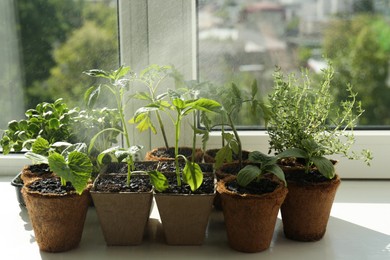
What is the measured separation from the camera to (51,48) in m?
1.81

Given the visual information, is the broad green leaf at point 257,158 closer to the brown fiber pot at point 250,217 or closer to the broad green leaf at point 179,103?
the brown fiber pot at point 250,217

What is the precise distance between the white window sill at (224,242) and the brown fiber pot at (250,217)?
0.09 ft

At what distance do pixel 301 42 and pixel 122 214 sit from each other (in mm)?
811

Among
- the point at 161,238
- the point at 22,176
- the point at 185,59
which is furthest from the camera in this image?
the point at 185,59

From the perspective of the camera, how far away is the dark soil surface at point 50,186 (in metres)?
1.31

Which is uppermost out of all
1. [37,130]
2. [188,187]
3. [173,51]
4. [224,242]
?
[173,51]

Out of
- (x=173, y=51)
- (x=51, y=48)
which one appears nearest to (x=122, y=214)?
(x=173, y=51)

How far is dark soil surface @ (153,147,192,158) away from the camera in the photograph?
5.24ft

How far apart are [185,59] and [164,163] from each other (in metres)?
0.36

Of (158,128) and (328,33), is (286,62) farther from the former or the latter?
(158,128)

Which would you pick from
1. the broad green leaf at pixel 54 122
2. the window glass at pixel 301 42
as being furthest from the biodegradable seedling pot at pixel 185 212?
the window glass at pixel 301 42

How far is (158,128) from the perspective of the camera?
68.1 inches

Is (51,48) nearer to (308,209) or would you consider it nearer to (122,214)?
(122,214)

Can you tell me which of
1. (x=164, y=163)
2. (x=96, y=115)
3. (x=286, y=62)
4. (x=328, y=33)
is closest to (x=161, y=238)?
(x=164, y=163)
